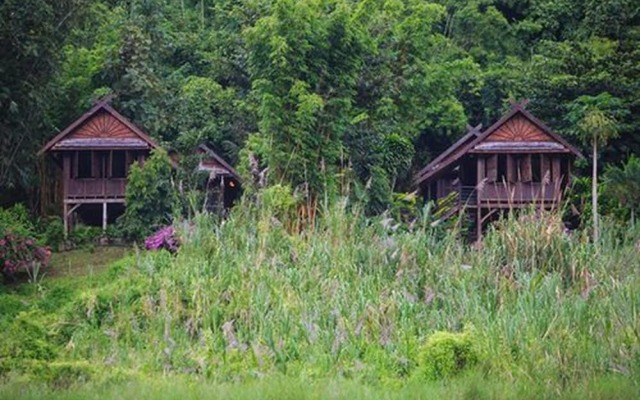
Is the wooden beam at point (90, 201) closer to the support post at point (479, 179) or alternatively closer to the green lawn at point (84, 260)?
the green lawn at point (84, 260)

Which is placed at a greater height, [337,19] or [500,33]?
[500,33]

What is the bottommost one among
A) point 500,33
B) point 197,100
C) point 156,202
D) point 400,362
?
point 400,362

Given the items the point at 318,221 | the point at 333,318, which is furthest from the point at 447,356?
the point at 318,221

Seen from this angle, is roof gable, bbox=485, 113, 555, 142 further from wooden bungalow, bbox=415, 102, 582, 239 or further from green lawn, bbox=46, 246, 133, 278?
green lawn, bbox=46, 246, 133, 278

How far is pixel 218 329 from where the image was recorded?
12688mm

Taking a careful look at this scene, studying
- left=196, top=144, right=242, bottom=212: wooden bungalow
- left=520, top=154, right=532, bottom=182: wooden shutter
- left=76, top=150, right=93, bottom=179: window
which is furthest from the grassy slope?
left=520, top=154, right=532, bottom=182: wooden shutter

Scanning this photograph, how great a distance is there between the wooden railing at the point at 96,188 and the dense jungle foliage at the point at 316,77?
1.28 metres

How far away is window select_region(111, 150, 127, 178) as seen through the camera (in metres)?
27.5

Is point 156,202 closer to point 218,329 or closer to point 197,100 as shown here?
point 197,100

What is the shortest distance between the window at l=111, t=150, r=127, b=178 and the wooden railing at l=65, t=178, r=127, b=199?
0.97 metres

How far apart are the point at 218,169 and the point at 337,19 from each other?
5524 mm

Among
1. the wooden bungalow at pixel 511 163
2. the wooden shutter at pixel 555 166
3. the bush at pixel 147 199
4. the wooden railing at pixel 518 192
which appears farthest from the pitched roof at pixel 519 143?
the bush at pixel 147 199

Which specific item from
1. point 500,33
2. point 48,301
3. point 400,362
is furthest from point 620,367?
point 500,33

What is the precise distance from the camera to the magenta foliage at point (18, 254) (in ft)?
64.2
